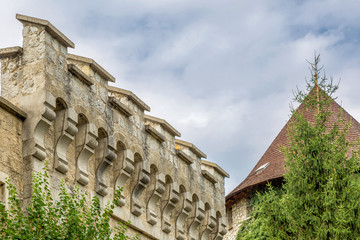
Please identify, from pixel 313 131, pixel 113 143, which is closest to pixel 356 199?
pixel 313 131

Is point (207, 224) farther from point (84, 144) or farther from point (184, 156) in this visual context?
point (84, 144)

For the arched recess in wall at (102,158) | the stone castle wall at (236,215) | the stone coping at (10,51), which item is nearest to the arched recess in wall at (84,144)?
the arched recess in wall at (102,158)

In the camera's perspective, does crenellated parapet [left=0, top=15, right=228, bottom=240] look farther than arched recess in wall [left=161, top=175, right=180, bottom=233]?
No

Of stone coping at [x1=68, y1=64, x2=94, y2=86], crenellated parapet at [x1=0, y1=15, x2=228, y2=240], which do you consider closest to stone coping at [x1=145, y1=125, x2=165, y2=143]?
crenellated parapet at [x1=0, y1=15, x2=228, y2=240]

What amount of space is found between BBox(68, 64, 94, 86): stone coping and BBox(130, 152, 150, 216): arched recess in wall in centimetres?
188

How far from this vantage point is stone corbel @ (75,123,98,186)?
42.3 feet

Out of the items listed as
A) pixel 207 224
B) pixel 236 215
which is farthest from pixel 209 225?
pixel 236 215

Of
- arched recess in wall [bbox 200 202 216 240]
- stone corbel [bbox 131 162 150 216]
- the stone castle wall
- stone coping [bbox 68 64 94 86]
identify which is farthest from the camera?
the stone castle wall

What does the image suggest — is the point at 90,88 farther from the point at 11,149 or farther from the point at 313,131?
the point at 313,131

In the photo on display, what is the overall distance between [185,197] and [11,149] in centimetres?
547

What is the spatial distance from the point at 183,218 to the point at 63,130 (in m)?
4.66

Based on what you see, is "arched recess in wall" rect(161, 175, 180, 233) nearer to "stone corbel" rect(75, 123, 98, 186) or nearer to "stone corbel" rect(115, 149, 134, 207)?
"stone corbel" rect(115, 149, 134, 207)

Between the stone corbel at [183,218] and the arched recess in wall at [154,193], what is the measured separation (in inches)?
32.4

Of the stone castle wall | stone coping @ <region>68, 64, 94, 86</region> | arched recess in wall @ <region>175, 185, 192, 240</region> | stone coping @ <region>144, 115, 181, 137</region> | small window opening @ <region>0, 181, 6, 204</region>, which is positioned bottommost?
small window opening @ <region>0, 181, 6, 204</region>
